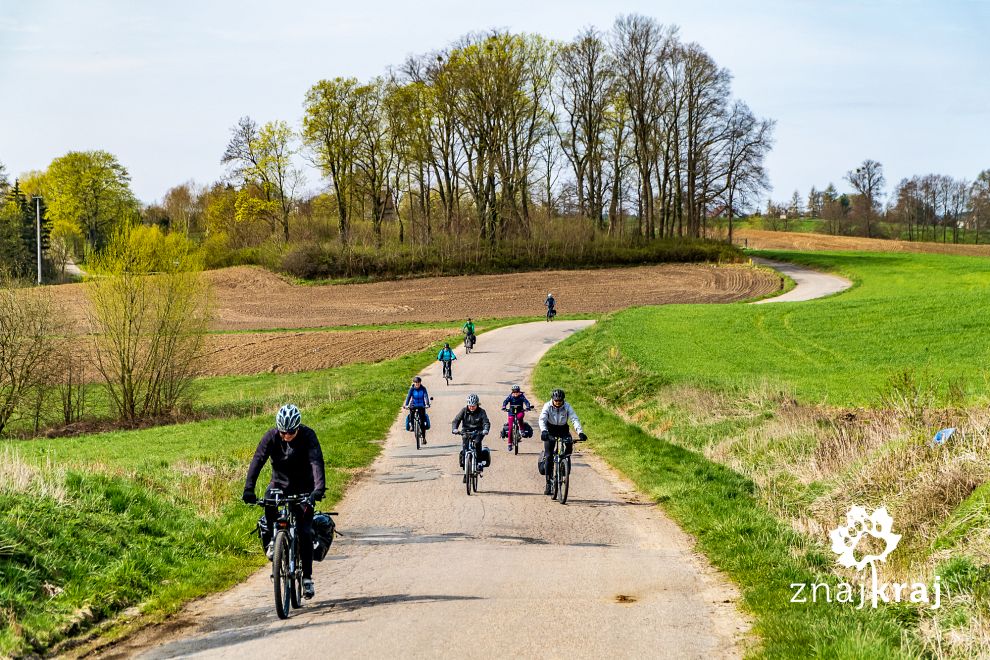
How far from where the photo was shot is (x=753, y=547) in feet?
33.3

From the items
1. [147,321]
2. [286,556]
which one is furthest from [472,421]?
[147,321]

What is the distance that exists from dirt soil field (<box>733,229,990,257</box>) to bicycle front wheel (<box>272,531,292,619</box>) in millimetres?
95103

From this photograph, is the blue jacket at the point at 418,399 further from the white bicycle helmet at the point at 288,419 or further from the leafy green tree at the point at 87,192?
the leafy green tree at the point at 87,192

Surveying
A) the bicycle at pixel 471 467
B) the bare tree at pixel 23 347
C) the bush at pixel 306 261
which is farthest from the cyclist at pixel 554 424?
the bush at pixel 306 261

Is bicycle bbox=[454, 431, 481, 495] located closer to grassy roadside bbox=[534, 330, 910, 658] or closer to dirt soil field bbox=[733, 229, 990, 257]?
grassy roadside bbox=[534, 330, 910, 658]

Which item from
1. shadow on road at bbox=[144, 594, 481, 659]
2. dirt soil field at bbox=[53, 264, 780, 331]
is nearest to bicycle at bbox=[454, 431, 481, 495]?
shadow on road at bbox=[144, 594, 481, 659]

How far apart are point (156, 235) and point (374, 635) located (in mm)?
30860

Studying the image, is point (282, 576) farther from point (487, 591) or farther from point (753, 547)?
point (753, 547)

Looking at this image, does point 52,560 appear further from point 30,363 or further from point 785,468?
point 30,363

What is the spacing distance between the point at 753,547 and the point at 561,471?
170 inches

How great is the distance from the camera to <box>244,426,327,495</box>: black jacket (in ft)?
28.9

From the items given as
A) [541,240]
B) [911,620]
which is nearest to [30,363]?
[911,620]

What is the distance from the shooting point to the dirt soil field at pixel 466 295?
194 ft

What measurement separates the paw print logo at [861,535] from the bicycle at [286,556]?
18.8 feet
